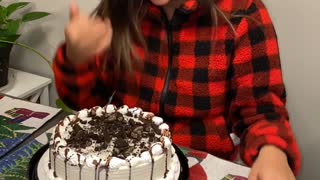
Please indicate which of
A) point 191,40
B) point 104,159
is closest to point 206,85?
point 191,40

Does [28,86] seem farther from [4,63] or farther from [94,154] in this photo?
[94,154]

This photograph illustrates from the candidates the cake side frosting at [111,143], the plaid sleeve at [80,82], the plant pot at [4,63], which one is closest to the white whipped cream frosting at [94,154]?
the cake side frosting at [111,143]

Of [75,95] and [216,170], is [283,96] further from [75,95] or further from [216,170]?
[75,95]

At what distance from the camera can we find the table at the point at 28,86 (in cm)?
176

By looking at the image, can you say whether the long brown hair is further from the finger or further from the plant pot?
the plant pot

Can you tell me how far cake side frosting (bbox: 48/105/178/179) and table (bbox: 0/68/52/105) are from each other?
0.86 m

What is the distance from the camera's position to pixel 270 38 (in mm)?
1054

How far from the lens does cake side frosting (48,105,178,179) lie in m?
0.81

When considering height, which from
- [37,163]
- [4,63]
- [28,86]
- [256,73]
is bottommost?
[28,86]

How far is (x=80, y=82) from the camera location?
Result: 1.09 metres

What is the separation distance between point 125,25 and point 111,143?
34 centimetres

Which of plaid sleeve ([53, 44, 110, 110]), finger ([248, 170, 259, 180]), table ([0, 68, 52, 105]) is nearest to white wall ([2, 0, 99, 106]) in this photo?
table ([0, 68, 52, 105])

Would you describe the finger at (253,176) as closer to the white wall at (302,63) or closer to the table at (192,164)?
the table at (192,164)

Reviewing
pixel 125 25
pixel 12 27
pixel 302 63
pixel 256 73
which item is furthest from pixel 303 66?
pixel 12 27
